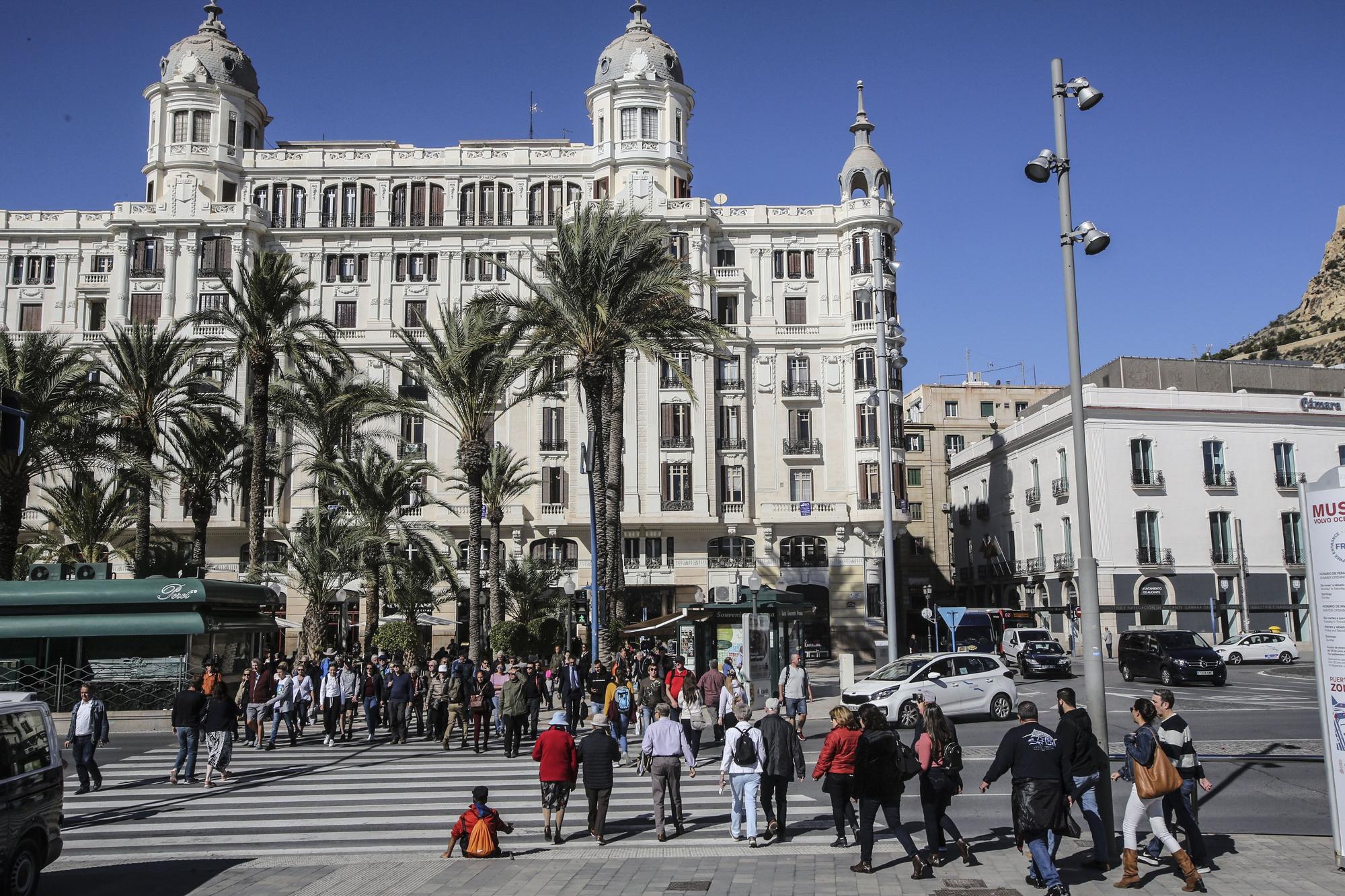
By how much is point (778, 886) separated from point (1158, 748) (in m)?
3.81

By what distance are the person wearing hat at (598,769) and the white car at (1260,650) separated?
38.0 meters

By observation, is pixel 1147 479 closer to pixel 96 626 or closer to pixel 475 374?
pixel 475 374

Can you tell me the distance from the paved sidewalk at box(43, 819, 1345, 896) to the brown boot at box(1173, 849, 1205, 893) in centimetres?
16

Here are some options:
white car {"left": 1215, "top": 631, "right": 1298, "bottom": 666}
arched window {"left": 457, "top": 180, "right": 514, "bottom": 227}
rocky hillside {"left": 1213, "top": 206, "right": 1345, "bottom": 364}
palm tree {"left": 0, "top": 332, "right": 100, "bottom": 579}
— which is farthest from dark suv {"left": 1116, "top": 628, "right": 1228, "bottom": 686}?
rocky hillside {"left": 1213, "top": 206, "right": 1345, "bottom": 364}

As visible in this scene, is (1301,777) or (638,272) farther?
(638,272)

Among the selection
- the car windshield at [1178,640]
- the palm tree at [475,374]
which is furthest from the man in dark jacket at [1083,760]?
the car windshield at [1178,640]

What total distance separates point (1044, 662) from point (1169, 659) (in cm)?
460

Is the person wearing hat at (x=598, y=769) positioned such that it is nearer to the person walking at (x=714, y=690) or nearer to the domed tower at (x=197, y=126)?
the person walking at (x=714, y=690)

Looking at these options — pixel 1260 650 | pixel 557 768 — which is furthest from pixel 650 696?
pixel 1260 650

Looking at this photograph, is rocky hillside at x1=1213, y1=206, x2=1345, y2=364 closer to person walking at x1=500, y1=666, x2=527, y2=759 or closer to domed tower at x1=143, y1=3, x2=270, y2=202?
domed tower at x1=143, y1=3, x2=270, y2=202

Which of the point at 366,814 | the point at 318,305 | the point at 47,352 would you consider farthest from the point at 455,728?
the point at 318,305

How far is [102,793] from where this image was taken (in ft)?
55.0

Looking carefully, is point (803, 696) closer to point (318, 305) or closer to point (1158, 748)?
point (1158, 748)

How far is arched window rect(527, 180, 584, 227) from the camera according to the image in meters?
59.0
